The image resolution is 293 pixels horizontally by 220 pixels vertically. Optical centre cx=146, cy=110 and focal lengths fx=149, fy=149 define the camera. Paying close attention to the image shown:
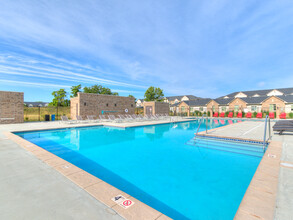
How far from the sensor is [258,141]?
689 centimetres

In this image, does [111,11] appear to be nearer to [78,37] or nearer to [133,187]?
[78,37]

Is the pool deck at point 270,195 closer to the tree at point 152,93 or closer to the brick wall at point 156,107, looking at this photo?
the brick wall at point 156,107

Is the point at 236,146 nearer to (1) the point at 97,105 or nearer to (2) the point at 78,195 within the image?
(2) the point at 78,195

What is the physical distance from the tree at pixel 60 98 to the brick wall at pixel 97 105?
2186 cm

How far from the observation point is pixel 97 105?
1836cm

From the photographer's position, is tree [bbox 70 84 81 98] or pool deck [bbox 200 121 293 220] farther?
tree [bbox 70 84 81 98]

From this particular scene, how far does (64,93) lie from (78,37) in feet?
91.4

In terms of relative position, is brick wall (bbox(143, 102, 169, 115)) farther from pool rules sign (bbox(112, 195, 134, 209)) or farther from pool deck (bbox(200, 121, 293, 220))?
pool rules sign (bbox(112, 195, 134, 209))

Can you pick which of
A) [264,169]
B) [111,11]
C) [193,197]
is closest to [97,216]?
[193,197]

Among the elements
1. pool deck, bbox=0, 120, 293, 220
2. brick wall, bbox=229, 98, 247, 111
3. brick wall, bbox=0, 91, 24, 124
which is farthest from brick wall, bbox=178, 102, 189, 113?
pool deck, bbox=0, 120, 293, 220

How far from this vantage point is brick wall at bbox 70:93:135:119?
1710cm

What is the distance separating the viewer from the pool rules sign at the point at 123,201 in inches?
81.2

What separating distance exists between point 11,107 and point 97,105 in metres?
7.93

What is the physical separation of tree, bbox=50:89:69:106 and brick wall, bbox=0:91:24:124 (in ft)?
80.0
